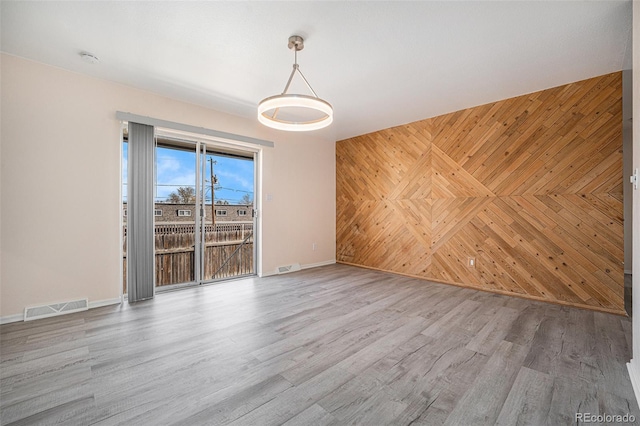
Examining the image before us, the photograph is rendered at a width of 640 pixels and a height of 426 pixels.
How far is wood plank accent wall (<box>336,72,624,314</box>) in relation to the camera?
3.12 m

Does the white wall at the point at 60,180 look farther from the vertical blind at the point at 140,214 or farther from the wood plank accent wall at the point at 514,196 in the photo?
the wood plank accent wall at the point at 514,196

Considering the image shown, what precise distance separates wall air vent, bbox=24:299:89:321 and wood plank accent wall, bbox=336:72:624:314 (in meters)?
4.52

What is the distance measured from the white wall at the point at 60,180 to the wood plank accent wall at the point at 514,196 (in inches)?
152

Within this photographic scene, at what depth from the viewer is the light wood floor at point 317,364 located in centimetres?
154

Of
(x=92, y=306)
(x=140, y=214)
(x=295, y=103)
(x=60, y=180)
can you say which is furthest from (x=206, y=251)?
(x=295, y=103)

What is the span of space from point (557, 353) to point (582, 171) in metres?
2.34

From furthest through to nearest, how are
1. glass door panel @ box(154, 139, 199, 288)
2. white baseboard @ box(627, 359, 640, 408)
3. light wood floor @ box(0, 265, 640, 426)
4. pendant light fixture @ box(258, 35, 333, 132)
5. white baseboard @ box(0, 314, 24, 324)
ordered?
glass door panel @ box(154, 139, 199, 288), white baseboard @ box(0, 314, 24, 324), pendant light fixture @ box(258, 35, 333, 132), white baseboard @ box(627, 359, 640, 408), light wood floor @ box(0, 265, 640, 426)

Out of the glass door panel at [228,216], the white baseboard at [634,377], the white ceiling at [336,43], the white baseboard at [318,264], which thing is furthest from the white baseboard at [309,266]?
the white baseboard at [634,377]

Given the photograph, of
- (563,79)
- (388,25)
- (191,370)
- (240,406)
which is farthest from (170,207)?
(563,79)

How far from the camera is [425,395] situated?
1676mm

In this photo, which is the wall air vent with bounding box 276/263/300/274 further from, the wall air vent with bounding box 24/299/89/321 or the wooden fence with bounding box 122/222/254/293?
the wall air vent with bounding box 24/299/89/321

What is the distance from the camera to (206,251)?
4438 mm

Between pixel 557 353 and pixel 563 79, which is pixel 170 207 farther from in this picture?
pixel 563 79

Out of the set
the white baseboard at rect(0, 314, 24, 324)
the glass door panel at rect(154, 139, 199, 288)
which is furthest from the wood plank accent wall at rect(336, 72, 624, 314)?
the white baseboard at rect(0, 314, 24, 324)
